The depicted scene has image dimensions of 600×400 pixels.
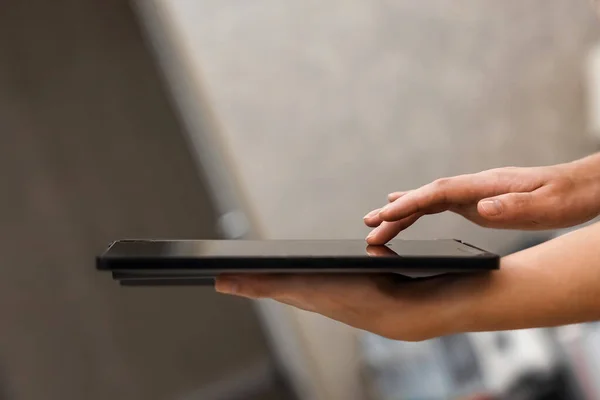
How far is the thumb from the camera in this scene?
1.92 feet

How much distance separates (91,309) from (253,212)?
512mm

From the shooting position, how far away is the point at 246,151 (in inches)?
72.6

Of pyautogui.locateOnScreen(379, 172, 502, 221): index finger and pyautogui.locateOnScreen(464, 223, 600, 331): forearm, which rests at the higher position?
pyautogui.locateOnScreen(379, 172, 502, 221): index finger

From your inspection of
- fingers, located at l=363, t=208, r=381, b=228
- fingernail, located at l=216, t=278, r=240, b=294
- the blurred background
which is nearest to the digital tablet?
fingernail, located at l=216, t=278, r=240, b=294

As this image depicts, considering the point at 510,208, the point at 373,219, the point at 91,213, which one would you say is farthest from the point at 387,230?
the point at 91,213

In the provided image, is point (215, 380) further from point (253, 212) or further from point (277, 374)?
point (253, 212)

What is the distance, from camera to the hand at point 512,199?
606 mm

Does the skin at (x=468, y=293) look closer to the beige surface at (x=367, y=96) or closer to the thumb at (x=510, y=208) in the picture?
the thumb at (x=510, y=208)

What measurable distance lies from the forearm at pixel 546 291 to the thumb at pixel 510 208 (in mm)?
71

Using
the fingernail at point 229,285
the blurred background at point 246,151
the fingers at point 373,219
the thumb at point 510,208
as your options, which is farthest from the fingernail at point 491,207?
the blurred background at point 246,151

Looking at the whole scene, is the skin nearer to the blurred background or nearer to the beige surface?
the blurred background

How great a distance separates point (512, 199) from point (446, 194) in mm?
64

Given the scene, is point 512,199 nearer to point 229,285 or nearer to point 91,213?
point 229,285

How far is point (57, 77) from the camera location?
168cm
